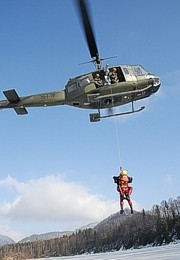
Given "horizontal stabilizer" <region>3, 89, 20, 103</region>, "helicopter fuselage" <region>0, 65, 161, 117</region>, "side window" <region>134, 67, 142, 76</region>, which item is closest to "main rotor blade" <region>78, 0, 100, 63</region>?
"helicopter fuselage" <region>0, 65, 161, 117</region>

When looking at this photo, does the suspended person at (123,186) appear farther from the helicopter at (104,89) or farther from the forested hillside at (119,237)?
the forested hillside at (119,237)

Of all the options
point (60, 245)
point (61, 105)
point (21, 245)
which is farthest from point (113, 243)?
point (61, 105)

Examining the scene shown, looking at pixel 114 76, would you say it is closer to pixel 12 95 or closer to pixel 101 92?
pixel 101 92

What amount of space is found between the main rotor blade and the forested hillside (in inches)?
1611

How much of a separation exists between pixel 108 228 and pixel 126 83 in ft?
458

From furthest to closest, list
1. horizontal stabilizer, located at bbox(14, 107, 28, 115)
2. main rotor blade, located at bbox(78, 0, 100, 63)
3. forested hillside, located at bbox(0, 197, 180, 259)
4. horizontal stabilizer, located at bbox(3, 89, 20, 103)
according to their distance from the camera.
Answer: forested hillside, located at bbox(0, 197, 180, 259), horizontal stabilizer, located at bbox(14, 107, 28, 115), horizontal stabilizer, located at bbox(3, 89, 20, 103), main rotor blade, located at bbox(78, 0, 100, 63)

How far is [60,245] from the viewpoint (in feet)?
553

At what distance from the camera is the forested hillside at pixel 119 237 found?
3524 inches

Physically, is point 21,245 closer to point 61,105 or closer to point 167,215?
point 167,215

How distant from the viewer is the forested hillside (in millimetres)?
89500

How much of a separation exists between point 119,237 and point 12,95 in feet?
362

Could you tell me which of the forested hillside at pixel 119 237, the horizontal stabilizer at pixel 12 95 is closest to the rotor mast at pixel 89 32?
the horizontal stabilizer at pixel 12 95

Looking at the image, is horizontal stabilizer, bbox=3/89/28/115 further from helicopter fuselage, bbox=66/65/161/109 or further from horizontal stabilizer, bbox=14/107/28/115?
helicopter fuselage, bbox=66/65/161/109

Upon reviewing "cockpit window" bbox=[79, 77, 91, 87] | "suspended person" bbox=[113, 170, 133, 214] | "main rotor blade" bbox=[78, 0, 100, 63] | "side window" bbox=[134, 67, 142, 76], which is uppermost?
"side window" bbox=[134, 67, 142, 76]
